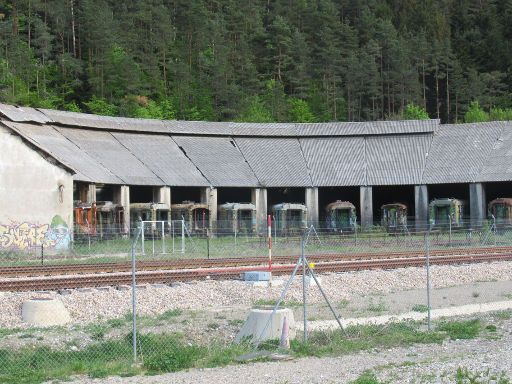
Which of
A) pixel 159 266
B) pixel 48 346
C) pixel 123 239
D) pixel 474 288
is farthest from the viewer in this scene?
pixel 123 239

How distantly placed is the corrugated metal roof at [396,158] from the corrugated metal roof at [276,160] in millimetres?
5177

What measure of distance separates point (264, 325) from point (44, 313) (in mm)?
6167

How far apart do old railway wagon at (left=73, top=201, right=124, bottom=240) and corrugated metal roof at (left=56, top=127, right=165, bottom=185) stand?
2.73 m

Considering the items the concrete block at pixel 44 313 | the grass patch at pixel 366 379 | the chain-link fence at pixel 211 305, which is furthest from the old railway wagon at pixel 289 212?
the grass patch at pixel 366 379

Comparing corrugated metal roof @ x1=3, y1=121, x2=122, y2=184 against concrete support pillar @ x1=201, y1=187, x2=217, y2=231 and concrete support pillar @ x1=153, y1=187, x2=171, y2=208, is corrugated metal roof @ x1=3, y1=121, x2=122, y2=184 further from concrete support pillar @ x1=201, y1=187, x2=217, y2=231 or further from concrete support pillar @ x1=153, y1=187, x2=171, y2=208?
concrete support pillar @ x1=201, y1=187, x2=217, y2=231

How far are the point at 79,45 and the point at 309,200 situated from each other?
151 ft

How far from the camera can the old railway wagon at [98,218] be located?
48.8 m

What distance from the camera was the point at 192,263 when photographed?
33.3 metres

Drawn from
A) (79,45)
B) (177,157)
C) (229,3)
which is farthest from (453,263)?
(229,3)

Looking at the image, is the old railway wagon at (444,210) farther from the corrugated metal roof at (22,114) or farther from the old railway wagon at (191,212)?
the corrugated metal roof at (22,114)

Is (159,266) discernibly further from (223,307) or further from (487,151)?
(487,151)

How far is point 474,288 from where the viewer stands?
29234 mm

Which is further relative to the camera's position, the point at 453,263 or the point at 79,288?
the point at 453,263

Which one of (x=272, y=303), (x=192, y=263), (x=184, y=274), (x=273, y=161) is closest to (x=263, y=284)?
(x=184, y=274)
